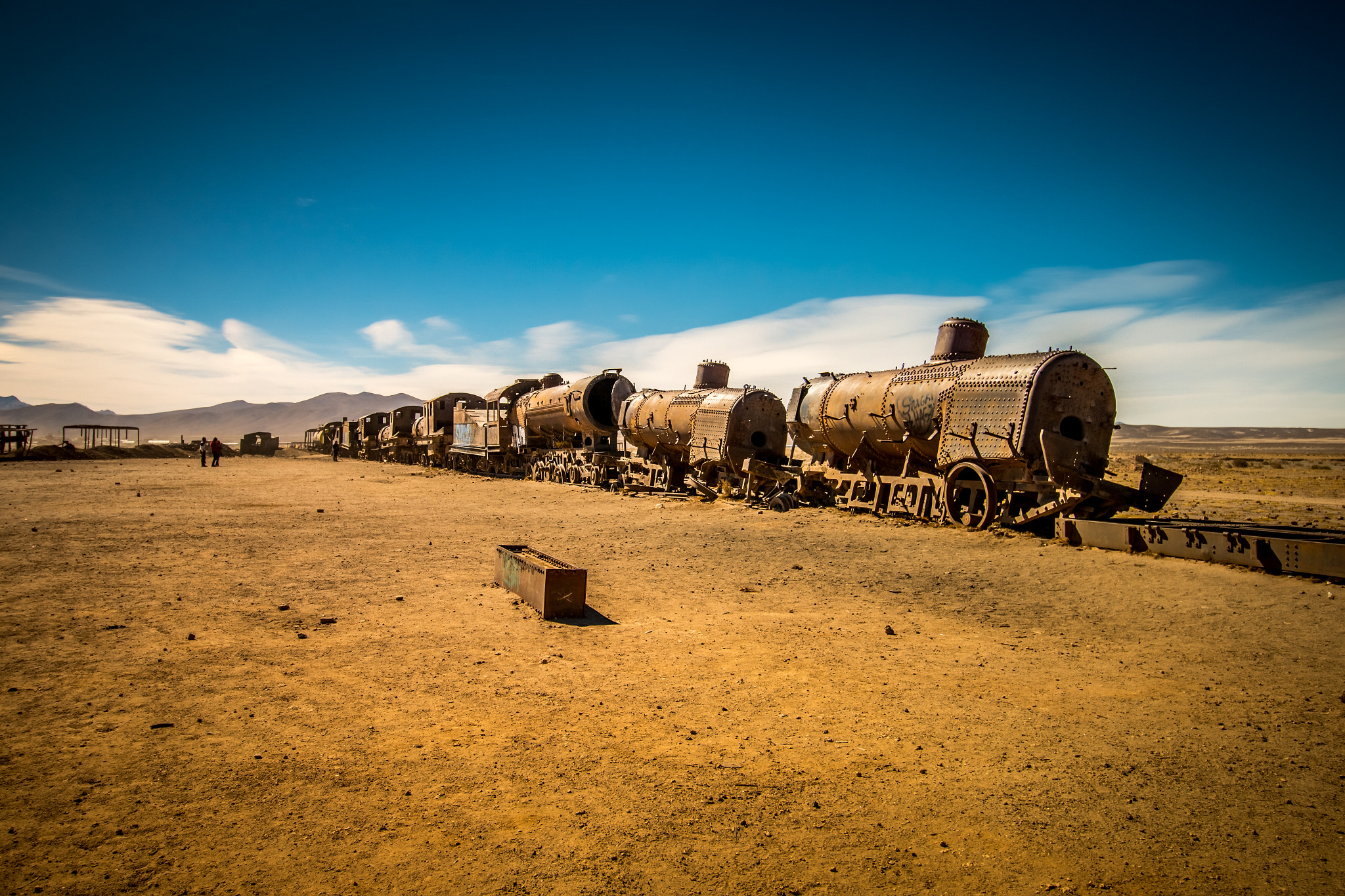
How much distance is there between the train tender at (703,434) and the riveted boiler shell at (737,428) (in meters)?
0.02

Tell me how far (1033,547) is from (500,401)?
23.6 meters

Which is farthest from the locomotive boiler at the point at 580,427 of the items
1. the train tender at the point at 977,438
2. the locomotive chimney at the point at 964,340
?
the locomotive chimney at the point at 964,340

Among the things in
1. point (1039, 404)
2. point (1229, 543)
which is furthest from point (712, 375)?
point (1229, 543)

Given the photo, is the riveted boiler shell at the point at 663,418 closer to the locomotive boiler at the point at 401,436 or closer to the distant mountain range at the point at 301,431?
the locomotive boiler at the point at 401,436

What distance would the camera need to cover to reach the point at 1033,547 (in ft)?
37.0

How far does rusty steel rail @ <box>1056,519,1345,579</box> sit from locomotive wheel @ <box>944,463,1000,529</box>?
4.40 ft

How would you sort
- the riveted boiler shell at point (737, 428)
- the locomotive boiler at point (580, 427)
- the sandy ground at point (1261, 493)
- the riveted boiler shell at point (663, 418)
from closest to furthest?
the sandy ground at point (1261, 493)
the riveted boiler shell at point (737, 428)
the riveted boiler shell at point (663, 418)
the locomotive boiler at point (580, 427)

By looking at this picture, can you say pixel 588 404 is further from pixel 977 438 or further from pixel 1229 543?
pixel 1229 543

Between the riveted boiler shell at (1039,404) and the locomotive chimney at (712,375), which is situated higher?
the locomotive chimney at (712,375)

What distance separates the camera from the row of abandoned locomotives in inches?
488

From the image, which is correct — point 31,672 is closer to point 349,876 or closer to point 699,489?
point 349,876

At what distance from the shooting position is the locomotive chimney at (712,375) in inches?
827

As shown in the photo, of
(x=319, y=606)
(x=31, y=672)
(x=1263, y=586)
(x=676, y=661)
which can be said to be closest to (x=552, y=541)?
(x=319, y=606)

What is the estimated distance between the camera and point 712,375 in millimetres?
21078
